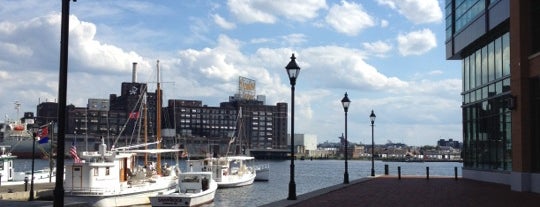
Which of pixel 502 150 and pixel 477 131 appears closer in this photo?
pixel 502 150

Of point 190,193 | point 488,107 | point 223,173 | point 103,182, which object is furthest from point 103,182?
point 223,173

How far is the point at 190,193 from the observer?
139ft

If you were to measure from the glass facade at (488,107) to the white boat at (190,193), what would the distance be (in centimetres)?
1793

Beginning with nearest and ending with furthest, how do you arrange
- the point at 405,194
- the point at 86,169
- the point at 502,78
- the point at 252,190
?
1. the point at 405,194
2. the point at 502,78
3. the point at 86,169
4. the point at 252,190

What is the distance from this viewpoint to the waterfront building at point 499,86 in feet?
98.6

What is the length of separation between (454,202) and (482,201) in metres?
1.19

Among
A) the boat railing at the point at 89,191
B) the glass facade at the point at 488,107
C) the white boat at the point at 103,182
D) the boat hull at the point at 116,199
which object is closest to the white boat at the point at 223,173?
the white boat at the point at 103,182

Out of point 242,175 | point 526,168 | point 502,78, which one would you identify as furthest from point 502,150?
point 242,175

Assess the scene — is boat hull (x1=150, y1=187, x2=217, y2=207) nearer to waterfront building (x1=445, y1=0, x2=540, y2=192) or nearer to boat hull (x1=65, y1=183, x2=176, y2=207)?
boat hull (x1=65, y1=183, x2=176, y2=207)

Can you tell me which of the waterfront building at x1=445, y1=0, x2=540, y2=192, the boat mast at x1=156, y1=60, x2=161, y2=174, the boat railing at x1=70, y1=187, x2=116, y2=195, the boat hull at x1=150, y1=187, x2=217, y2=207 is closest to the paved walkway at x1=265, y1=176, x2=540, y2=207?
the waterfront building at x1=445, y1=0, x2=540, y2=192

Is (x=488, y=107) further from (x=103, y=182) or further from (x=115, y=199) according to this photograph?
(x=103, y=182)

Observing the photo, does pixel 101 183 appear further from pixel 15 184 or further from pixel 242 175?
pixel 242 175

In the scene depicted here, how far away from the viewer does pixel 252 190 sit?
66125 millimetres

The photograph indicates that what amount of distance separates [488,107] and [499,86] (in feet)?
9.89
